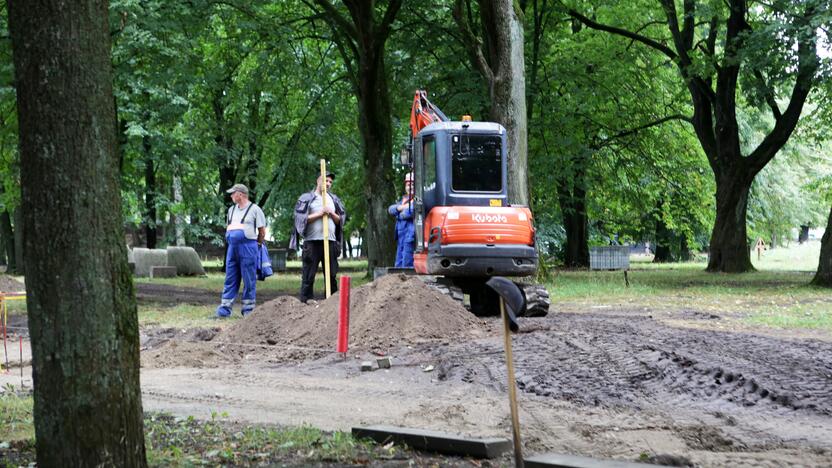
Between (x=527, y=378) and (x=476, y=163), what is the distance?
782 centimetres

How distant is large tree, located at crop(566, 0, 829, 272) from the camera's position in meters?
26.8

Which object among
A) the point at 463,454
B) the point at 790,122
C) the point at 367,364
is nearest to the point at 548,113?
the point at 790,122

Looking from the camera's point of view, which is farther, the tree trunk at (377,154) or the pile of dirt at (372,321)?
the tree trunk at (377,154)

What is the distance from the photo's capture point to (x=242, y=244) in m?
16.9

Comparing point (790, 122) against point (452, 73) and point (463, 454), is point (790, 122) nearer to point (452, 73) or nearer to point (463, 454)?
point (452, 73)

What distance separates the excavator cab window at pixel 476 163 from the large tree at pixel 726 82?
9826 mm

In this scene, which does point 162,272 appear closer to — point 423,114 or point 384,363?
point 423,114

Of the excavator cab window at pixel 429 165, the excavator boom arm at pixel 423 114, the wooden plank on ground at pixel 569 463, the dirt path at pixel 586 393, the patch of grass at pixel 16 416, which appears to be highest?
the excavator boom arm at pixel 423 114

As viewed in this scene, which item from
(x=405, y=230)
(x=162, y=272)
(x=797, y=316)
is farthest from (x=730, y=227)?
(x=162, y=272)

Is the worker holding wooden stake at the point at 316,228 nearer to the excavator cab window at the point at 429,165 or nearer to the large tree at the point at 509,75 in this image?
the excavator cab window at the point at 429,165

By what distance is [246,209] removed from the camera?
1692 centimetres

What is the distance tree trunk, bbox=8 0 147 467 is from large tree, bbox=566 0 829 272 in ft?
71.7

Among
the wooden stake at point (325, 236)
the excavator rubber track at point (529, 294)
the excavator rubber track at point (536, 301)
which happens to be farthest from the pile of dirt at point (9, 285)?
the excavator rubber track at point (536, 301)

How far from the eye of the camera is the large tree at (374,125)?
26938 millimetres
